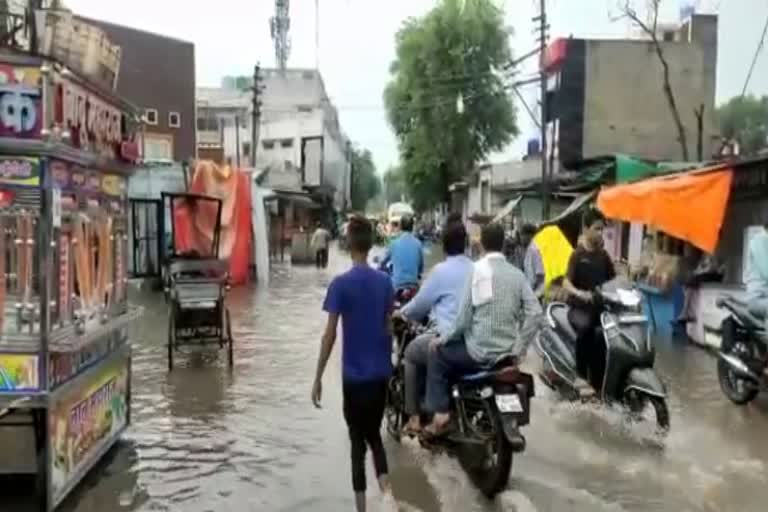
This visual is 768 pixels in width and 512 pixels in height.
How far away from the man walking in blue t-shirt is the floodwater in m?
0.64

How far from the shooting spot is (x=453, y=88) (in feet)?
146

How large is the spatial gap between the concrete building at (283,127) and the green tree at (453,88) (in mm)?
9277

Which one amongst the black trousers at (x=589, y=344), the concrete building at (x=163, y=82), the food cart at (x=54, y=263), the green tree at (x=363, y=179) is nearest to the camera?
the food cart at (x=54, y=263)

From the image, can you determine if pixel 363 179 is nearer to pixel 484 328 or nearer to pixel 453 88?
pixel 453 88

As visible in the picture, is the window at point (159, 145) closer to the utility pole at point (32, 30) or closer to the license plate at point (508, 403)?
the utility pole at point (32, 30)

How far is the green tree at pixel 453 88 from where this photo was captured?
44.4 metres

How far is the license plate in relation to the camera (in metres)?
5.63

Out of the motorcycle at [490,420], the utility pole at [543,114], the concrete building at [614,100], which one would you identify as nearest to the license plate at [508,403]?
the motorcycle at [490,420]

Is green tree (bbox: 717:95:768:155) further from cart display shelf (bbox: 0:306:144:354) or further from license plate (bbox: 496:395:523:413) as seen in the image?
cart display shelf (bbox: 0:306:144:354)

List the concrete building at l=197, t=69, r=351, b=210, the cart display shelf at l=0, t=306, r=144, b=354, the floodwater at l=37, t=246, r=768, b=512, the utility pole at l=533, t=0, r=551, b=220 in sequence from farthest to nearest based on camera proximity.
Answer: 1. the concrete building at l=197, t=69, r=351, b=210
2. the utility pole at l=533, t=0, r=551, b=220
3. the floodwater at l=37, t=246, r=768, b=512
4. the cart display shelf at l=0, t=306, r=144, b=354

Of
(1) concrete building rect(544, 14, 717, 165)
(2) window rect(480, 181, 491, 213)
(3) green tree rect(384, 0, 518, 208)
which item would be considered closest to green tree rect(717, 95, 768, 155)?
(3) green tree rect(384, 0, 518, 208)

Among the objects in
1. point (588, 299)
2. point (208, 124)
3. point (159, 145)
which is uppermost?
point (208, 124)

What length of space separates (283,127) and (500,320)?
62977 mm

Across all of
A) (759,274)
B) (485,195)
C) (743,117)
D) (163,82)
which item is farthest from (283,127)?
(759,274)
